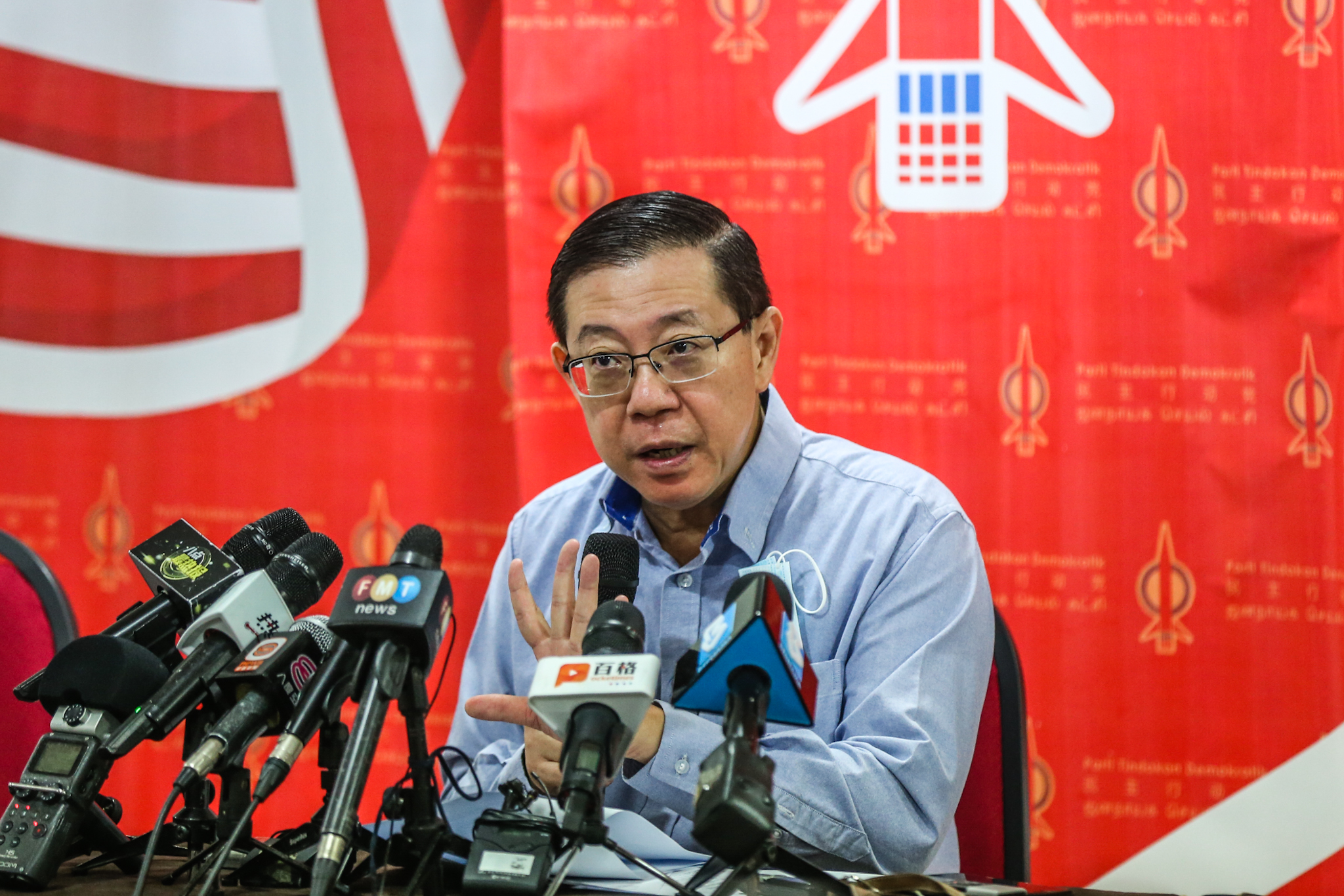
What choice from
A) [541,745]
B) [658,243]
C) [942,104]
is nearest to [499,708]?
[541,745]

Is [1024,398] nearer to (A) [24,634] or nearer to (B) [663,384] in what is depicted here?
(B) [663,384]

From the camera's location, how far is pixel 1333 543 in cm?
235

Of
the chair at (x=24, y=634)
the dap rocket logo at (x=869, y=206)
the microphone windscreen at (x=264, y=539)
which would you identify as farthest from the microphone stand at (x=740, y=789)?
the dap rocket logo at (x=869, y=206)

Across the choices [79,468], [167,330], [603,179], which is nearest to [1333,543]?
[603,179]

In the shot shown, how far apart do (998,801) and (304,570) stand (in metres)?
1.07

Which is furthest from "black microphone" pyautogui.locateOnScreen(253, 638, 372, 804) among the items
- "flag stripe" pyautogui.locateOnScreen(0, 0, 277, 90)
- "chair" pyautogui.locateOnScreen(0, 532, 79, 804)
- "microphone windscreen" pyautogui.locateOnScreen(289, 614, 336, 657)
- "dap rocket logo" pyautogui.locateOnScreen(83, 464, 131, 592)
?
"flag stripe" pyautogui.locateOnScreen(0, 0, 277, 90)

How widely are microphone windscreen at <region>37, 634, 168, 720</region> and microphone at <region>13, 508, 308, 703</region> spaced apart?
1.7 inches

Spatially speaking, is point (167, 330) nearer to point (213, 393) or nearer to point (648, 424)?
point (213, 393)

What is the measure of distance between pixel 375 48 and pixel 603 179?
27.9 inches

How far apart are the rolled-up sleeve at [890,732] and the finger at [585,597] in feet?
0.55

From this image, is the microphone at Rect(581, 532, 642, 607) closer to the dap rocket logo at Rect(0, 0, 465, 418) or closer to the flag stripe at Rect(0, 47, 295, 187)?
the dap rocket logo at Rect(0, 0, 465, 418)

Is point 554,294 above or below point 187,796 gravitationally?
above

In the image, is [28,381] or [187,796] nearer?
[187,796]

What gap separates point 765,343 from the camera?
181 centimetres
